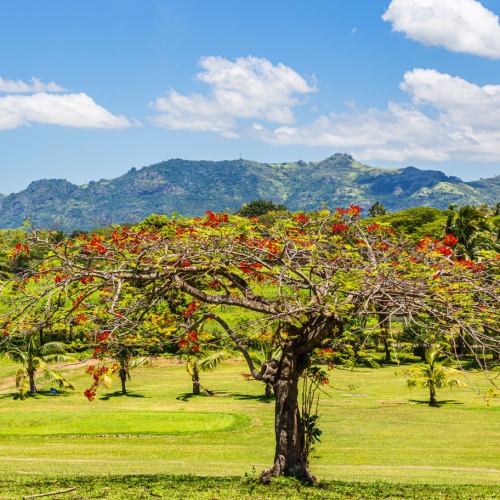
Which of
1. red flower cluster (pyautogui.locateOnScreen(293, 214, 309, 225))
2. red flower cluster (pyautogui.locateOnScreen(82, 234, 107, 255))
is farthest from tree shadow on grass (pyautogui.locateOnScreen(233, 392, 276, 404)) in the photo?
red flower cluster (pyautogui.locateOnScreen(82, 234, 107, 255))

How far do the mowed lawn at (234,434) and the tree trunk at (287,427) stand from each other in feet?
8.43

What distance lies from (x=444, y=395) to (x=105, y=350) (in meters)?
31.6

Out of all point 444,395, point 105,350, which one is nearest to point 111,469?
point 105,350

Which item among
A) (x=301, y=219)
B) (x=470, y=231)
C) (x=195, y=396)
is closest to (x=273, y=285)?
(x=301, y=219)

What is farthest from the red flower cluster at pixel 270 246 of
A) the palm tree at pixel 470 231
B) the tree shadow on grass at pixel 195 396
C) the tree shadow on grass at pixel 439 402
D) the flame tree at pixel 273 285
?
the palm tree at pixel 470 231

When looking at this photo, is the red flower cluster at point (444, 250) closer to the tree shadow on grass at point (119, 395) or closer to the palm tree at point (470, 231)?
the tree shadow on grass at point (119, 395)

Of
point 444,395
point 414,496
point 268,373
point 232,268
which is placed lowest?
point 444,395

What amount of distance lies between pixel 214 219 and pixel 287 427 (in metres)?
5.12

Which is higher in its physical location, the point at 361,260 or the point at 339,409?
the point at 361,260

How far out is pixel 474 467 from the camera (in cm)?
2006

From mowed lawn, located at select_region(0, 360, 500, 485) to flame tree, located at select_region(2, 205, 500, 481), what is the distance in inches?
119

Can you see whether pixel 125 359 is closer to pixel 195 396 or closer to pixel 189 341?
pixel 195 396

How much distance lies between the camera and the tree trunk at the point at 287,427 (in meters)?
13.1

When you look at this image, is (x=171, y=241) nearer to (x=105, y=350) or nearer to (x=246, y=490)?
(x=105, y=350)
